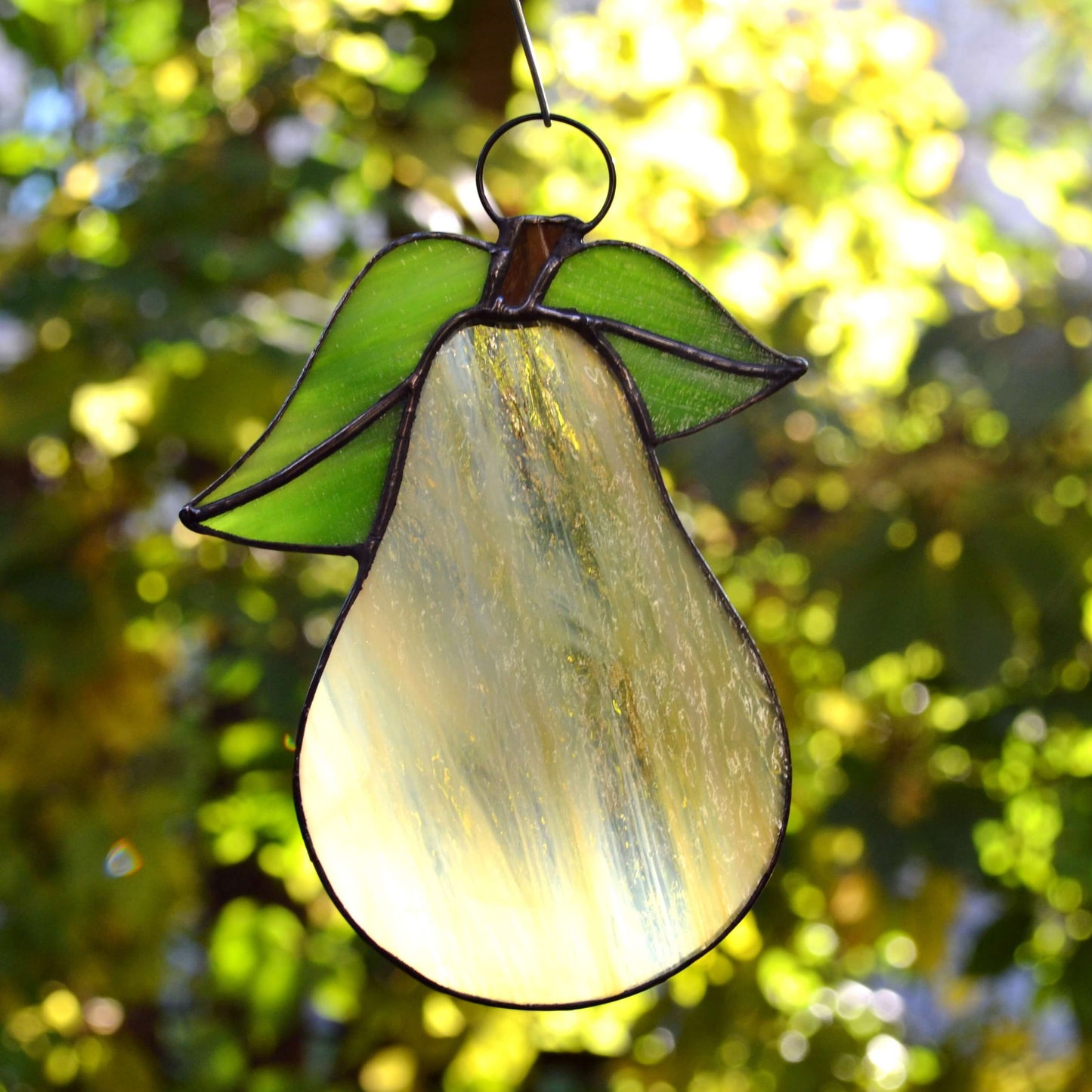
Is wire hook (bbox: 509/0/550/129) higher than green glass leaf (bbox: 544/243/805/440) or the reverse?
higher

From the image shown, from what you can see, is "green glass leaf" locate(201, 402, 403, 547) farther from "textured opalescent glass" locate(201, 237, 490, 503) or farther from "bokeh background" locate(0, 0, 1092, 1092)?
"bokeh background" locate(0, 0, 1092, 1092)

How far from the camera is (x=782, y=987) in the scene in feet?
4.79

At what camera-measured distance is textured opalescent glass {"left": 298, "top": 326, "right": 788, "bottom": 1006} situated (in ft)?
1.27

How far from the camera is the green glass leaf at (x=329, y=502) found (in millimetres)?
391

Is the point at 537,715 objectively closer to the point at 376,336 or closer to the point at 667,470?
the point at 376,336

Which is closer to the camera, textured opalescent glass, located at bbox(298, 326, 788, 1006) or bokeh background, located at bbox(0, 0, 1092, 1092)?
textured opalescent glass, located at bbox(298, 326, 788, 1006)

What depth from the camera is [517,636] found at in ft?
1.32

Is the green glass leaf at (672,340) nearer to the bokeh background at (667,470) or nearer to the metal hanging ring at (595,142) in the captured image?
the metal hanging ring at (595,142)

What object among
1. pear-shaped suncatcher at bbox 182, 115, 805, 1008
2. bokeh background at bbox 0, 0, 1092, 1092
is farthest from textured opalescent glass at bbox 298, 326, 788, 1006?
bokeh background at bbox 0, 0, 1092, 1092

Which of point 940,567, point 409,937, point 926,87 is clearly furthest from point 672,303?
point 926,87

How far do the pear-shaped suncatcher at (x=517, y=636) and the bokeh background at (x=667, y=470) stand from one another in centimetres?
47

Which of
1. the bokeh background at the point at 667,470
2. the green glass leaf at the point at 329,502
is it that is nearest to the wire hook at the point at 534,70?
the green glass leaf at the point at 329,502

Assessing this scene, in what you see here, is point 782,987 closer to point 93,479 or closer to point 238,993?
point 238,993

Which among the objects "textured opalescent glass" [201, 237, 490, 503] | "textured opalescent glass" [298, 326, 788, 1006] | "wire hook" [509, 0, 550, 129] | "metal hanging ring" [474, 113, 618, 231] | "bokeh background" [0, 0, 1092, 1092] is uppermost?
"wire hook" [509, 0, 550, 129]
